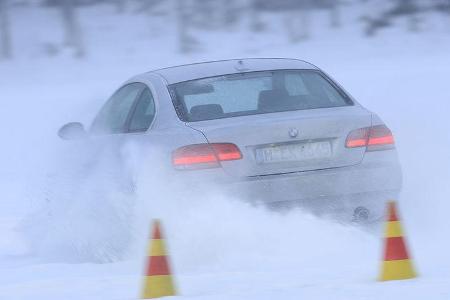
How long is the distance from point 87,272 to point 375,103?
971 centimetres

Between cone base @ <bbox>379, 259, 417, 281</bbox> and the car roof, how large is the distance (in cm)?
244

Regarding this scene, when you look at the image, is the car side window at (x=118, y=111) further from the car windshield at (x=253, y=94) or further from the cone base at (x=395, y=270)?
the cone base at (x=395, y=270)

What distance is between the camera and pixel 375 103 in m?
16.0

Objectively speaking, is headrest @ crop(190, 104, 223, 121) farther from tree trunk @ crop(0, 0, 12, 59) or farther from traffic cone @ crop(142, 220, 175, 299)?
tree trunk @ crop(0, 0, 12, 59)

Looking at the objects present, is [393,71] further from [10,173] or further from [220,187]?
[220,187]

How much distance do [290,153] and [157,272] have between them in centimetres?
151

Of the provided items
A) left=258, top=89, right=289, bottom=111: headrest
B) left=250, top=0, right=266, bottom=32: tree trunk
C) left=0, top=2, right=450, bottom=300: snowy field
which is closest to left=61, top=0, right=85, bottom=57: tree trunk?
left=250, top=0, right=266, bottom=32: tree trunk

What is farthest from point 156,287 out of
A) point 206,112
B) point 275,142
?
point 206,112

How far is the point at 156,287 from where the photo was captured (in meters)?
5.65

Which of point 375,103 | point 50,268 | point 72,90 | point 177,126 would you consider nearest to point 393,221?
point 177,126

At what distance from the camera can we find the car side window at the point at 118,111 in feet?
27.0

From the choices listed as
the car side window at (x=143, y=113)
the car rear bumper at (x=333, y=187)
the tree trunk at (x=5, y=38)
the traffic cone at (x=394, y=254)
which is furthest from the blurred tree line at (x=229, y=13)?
the traffic cone at (x=394, y=254)

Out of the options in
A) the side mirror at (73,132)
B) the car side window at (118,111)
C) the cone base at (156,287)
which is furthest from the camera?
the side mirror at (73,132)

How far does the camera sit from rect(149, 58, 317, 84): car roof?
7781 mm
